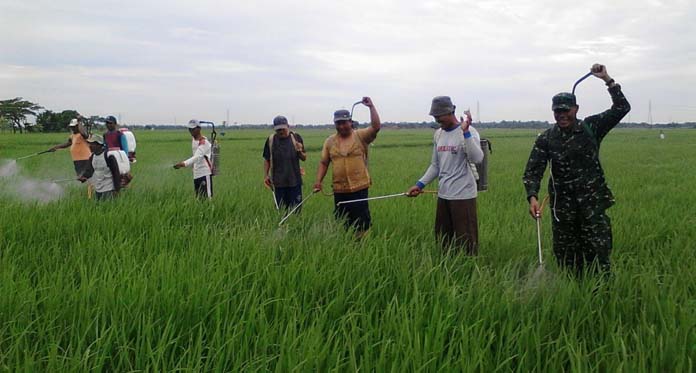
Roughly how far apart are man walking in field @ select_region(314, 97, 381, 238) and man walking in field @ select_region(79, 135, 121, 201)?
91.4 inches

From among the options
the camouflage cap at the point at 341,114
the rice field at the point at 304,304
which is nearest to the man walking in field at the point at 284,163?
the rice field at the point at 304,304

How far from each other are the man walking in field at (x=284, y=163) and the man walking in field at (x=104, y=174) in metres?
1.62

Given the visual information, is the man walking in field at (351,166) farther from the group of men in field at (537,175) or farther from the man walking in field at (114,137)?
the man walking in field at (114,137)

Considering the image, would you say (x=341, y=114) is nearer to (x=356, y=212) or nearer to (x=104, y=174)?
(x=356, y=212)

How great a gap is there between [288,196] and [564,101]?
316 cm

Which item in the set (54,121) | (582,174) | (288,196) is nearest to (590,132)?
(582,174)

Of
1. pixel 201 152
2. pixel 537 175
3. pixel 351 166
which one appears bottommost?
pixel 537 175

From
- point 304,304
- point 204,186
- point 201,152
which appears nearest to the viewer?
point 304,304

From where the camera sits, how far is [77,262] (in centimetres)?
296

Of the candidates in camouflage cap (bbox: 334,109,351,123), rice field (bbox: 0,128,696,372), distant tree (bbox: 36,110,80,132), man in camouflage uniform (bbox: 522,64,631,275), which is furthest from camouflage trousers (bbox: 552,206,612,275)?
distant tree (bbox: 36,110,80,132)

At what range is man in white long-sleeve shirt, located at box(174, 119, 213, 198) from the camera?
566 cm

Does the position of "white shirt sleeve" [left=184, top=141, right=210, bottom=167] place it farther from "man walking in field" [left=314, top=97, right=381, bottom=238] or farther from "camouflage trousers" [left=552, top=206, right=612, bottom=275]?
"camouflage trousers" [left=552, top=206, right=612, bottom=275]

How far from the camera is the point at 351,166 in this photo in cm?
442

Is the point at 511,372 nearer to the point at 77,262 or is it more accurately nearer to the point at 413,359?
the point at 413,359
